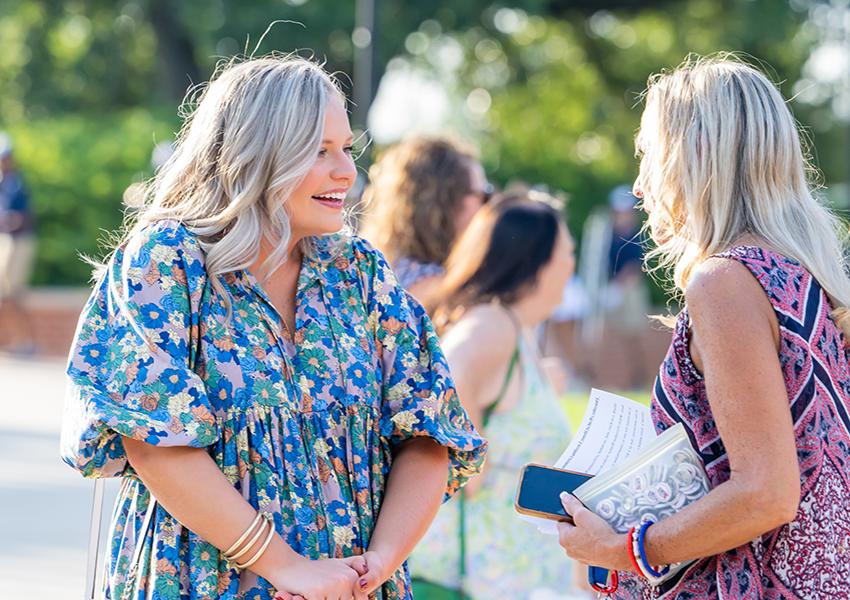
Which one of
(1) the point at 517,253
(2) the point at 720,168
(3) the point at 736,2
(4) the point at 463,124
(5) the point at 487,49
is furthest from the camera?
(4) the point at 463,124

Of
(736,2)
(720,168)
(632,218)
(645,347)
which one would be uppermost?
(736,2)

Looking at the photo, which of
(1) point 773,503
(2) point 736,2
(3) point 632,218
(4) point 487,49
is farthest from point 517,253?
(4) point 487,49

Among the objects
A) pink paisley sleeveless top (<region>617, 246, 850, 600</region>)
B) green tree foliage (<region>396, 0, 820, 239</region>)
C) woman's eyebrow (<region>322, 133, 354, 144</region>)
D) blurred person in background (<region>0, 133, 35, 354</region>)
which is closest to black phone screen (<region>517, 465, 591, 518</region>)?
pink paisley sleeveless top (<region>617, 246, 850, 600</region>)

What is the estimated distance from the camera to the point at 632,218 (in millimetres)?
15773

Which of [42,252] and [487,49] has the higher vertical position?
[487,49]

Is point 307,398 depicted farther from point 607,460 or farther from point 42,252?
point 42,252

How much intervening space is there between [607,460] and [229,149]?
3.39 ft

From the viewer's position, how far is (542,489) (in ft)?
8.90

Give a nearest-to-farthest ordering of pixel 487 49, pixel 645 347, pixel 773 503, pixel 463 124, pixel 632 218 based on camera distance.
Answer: pixel 773 503 < pixel 632 218 < pixel 645 347 < pixel 487 49 < pixel 463 124

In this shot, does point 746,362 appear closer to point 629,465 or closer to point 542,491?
point 629,465

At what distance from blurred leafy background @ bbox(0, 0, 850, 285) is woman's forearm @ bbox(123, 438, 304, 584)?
9376 millimetres

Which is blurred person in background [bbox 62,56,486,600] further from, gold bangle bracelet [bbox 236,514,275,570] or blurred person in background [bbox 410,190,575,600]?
blurred person in background [bbox 410,190,575,600]

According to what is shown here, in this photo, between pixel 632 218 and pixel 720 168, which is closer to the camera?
pixel 720 168

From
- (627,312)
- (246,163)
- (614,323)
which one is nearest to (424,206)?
(246,163)
